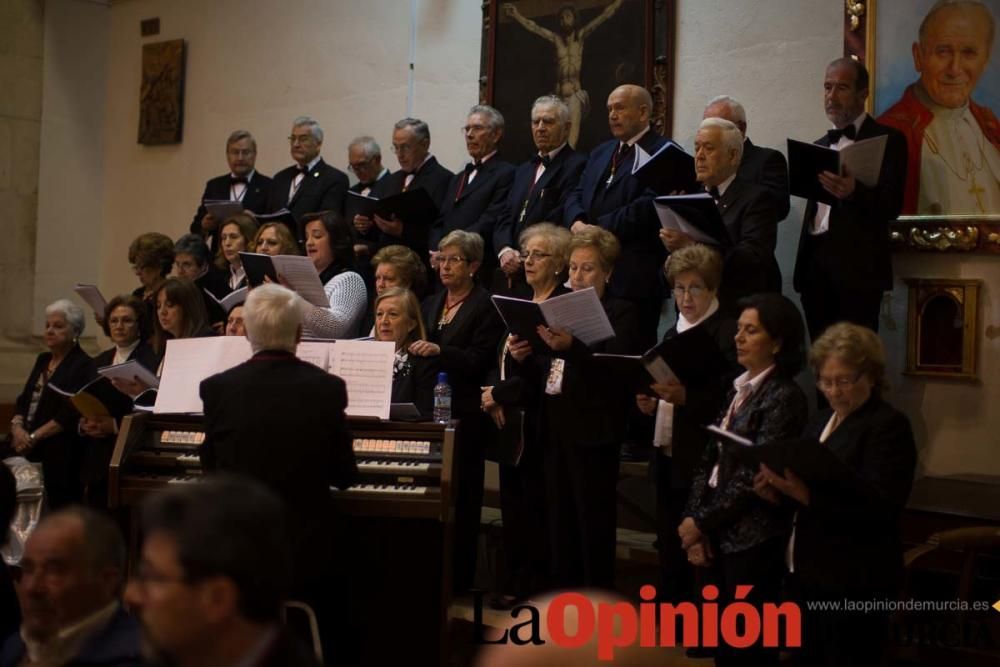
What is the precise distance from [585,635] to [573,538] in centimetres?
332

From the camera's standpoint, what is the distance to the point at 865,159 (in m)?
5.14

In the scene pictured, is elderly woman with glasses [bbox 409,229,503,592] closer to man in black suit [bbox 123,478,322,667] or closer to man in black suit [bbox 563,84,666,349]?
man in black suit [bbox 563,84,666,349]

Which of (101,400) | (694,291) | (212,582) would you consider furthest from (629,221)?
(212,582)

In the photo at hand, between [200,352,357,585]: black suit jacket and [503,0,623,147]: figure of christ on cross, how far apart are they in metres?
3.71

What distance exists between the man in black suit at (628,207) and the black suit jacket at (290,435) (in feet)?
6.03

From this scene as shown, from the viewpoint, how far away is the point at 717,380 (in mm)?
4496

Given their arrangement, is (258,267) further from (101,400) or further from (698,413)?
(698,413)

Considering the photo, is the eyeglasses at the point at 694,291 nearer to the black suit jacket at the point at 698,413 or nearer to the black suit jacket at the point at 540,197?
the black suit jacket at the point at 698,413

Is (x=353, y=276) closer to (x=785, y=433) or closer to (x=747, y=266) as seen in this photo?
(x=747, y=266)

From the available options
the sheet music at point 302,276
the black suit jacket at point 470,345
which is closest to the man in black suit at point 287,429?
the black suit jacket at point 470,345

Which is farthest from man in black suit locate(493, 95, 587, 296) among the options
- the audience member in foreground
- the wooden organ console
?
the audience member in foreground

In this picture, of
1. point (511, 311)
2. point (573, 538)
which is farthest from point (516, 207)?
point (573, 538)

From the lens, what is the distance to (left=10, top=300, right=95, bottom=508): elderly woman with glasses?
20.2 feet

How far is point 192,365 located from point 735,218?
2.25 m
